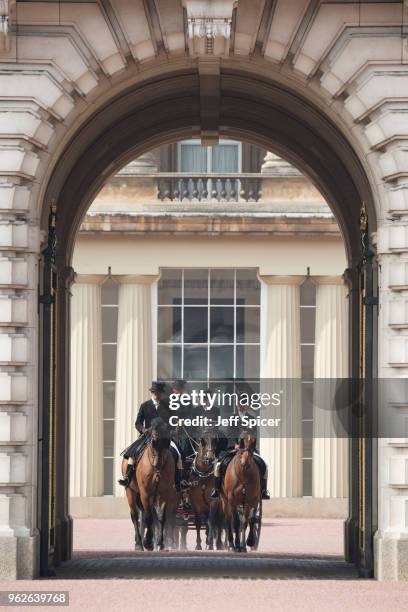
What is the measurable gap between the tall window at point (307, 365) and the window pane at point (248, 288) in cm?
77

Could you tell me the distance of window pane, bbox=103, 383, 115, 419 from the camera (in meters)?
32.0

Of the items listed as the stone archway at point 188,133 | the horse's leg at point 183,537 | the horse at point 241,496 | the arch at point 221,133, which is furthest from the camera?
the horse's leg at point 183,537

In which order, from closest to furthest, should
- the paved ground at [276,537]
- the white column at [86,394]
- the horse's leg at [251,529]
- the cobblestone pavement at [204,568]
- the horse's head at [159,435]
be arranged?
the cobblestone pavement at [204,568] → the horse's head at [159,435] → the horse's leg at [251,529] → the paved ground at [276,537] → the white column at [86,394]

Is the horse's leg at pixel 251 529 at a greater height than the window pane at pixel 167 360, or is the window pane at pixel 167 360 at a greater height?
the window pane at pixel 167 360

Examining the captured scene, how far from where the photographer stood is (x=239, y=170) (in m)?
33.1

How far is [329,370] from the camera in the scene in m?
31.6

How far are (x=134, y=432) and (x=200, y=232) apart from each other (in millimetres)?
3538

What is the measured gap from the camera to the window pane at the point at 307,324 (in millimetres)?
32281

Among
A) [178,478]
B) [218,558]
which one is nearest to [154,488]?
[178,478]

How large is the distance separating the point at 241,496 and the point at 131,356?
38.8 feet

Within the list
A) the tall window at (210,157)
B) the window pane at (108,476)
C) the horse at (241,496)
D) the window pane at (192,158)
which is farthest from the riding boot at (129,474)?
the window pane at (192,158)

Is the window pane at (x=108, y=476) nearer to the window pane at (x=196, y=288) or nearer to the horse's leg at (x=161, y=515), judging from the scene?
the window pane at (x=196, y=288)

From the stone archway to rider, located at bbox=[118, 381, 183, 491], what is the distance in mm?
695

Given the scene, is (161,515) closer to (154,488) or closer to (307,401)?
(154,488)
